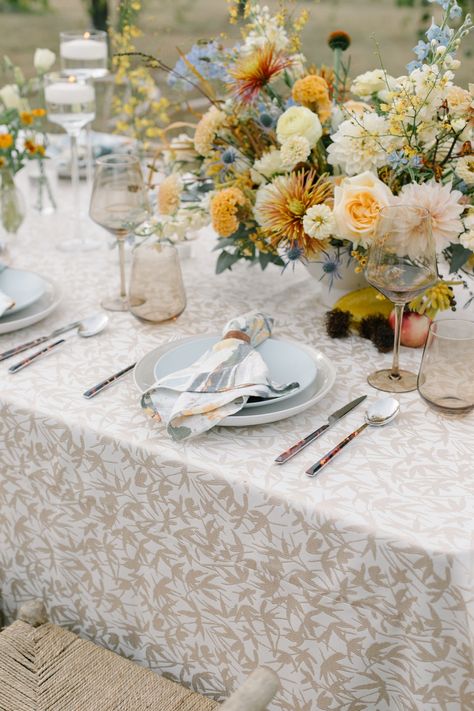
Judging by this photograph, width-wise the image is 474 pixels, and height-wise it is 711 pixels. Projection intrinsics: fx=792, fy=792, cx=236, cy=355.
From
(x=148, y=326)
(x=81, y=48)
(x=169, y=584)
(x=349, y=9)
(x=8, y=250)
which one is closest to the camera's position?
(x=169, y=584)

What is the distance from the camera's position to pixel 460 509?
0.82 metres

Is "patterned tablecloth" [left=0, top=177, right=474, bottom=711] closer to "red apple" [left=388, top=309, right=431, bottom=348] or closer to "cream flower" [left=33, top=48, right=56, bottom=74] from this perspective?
"red apple" [left=388, top=309, right=431, bottom=348]

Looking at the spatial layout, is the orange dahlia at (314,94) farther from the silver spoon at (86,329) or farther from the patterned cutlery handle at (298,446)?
the patterned cutlery handle at (298,446)

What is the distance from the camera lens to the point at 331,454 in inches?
35.4

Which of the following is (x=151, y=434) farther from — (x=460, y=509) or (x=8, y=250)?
(x=8, y=250)

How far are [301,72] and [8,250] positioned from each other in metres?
0.66

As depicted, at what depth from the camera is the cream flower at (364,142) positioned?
43.7 inches

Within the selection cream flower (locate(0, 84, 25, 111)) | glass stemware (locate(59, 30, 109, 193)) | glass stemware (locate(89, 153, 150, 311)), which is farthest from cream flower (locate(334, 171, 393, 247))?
cream flower (locate(0, 84, 25, 111))

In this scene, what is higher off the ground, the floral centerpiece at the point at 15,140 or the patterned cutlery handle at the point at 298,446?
the floral centerpiece at the point at 15,140

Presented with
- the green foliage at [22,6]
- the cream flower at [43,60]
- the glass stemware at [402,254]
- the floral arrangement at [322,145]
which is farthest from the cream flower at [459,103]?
the green foliage at [22,6]

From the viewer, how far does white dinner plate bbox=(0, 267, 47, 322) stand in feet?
4.11

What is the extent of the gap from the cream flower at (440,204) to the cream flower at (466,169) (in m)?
0.03

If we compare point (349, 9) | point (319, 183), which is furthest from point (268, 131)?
point (349, 9)

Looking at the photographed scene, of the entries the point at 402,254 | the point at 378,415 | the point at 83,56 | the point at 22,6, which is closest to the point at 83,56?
the point at 83,56
